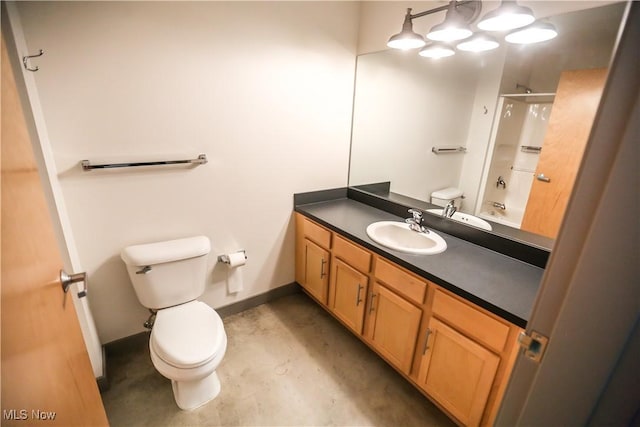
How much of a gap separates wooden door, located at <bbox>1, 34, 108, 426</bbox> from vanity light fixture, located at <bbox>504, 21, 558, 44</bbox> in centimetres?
177

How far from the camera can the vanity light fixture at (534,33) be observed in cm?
122

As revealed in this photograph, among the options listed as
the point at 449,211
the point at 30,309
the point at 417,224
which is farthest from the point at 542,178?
the point at 30,309

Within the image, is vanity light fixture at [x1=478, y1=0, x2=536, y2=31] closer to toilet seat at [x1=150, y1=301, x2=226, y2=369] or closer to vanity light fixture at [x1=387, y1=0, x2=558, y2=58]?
vanity light fixture at [x1=387, y1=0, x2=558, y2=58]

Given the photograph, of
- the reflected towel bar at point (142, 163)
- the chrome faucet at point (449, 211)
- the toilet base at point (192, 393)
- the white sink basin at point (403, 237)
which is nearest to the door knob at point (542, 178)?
the chrome faucet at point (449, 211)

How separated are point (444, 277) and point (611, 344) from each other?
0.87 m

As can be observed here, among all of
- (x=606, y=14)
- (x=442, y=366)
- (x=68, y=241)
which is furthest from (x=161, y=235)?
(x=606, y=14)

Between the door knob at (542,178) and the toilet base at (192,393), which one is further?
the door knob at (542,178)

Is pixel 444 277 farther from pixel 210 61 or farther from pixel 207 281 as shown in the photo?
pixel 210 61

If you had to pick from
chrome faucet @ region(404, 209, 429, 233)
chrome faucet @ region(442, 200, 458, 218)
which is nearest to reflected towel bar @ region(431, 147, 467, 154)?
chrome faucet @ region(442, 200, 458, 218)

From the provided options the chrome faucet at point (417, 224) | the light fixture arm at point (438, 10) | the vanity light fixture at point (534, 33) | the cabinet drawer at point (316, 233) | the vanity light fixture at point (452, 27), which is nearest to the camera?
the vanity light fixture at point (534, 33)

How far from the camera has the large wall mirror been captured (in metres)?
1.61

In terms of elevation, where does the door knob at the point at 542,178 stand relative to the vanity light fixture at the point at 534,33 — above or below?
below

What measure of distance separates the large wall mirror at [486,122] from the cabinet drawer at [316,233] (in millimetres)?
623

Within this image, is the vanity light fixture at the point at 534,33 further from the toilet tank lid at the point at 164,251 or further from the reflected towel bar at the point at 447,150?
the toilet tank lid at the point at 164,251
